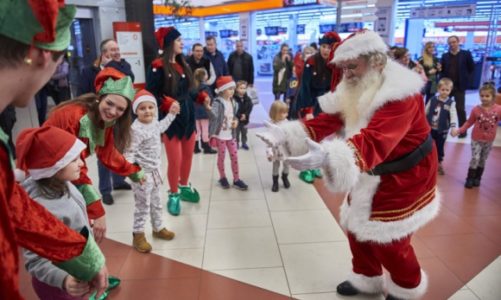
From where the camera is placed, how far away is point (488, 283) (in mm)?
2363

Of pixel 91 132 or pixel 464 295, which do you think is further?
pixel 464 295

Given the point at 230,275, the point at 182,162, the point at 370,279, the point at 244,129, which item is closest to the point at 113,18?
the point at 244,129

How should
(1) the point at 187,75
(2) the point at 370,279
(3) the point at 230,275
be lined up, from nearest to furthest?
1. (2) the point at 370,279
2. (3) the point at 230,275
3. (1) the point at 187,75

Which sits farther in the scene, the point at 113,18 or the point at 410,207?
the point at 113,18

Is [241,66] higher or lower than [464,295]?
higher

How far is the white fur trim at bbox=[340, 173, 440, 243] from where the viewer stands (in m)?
1.81

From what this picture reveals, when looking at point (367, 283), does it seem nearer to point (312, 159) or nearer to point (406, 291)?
point (406, 291)

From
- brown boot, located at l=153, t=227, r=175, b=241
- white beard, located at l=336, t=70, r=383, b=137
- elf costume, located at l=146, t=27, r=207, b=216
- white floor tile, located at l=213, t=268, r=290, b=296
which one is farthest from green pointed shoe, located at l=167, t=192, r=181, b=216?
white beard, located at l=336, t=70, r=383, b=137

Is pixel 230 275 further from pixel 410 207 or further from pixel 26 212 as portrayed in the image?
pixel 26 212

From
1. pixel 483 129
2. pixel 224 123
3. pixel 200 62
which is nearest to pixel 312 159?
pixel 224 123

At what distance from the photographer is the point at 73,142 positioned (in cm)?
141

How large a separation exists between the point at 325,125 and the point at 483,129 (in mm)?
2894

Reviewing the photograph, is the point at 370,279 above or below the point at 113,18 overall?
below

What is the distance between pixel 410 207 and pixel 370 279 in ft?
2.06
